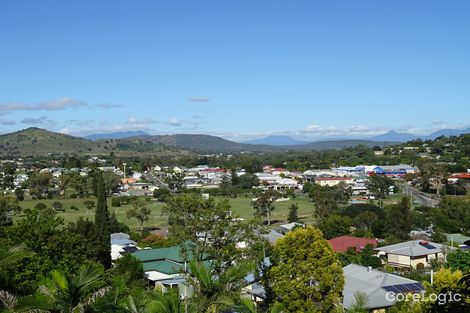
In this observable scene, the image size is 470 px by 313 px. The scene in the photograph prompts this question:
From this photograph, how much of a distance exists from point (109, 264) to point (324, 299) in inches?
527

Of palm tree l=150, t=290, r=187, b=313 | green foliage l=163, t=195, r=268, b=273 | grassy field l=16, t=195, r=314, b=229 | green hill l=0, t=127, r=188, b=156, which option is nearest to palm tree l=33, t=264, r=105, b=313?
palm tree l=150, t=290, r=187, b=313

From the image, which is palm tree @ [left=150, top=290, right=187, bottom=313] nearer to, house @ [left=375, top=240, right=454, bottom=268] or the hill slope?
house @ [left=375, top=240, right=454, bottom=268]

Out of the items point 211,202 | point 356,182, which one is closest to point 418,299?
point 211,202

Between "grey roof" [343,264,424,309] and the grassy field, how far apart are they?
24.7 meters

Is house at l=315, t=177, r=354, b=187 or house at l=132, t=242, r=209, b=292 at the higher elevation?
house at l=132, t=242, r=209, b=292

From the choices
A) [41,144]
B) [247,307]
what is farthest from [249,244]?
[41,144]

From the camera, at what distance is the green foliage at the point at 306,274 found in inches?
505

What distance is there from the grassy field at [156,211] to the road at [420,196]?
485 inches

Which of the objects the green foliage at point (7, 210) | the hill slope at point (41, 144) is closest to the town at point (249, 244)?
the green foliage at point (7, 210)

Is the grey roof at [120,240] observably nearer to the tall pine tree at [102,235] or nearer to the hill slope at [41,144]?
the tall pine tree at [102,235]

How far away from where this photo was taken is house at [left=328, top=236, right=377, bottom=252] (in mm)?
28719

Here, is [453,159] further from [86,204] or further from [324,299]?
[324,299]

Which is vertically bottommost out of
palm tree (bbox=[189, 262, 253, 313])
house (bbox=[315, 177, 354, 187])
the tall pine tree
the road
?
the road

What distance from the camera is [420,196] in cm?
6272
